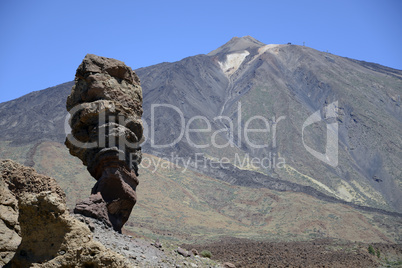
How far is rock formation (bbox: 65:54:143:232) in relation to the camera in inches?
524

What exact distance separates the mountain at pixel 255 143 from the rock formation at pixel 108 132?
94.0 ft

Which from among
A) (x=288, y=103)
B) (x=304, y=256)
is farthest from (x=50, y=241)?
(x=288, y=103)

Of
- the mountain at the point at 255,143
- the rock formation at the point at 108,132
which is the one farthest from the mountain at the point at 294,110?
the rock formation at the point at 108,132

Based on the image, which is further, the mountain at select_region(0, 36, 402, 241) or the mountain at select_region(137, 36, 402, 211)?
the mountain at select_region(137, 36, 402, 211)

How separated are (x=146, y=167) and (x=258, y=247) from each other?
35.5m

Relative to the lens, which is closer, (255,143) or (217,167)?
(217,167)

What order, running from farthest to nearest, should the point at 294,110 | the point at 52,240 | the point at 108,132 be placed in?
the point at 294,110 < the point at 108,132 < the point at 52,240

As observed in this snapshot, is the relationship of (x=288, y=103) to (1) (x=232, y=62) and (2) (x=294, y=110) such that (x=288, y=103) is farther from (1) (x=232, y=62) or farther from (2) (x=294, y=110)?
(1) (x=232, y=62)

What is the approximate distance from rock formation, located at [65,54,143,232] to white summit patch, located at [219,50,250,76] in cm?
13939

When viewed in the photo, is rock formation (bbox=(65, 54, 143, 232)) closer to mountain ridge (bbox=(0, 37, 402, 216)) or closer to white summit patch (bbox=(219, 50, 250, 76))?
mountain ridge (bbox=(0, 37, 402, 216))

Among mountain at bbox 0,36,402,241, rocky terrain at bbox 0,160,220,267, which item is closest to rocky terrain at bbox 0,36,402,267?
rocky terrain at bbox 0,160,220,267

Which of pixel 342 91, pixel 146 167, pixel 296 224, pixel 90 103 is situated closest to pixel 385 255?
pixel 296 224

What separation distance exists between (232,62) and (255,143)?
2425 inches

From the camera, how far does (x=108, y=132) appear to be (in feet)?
43.9
